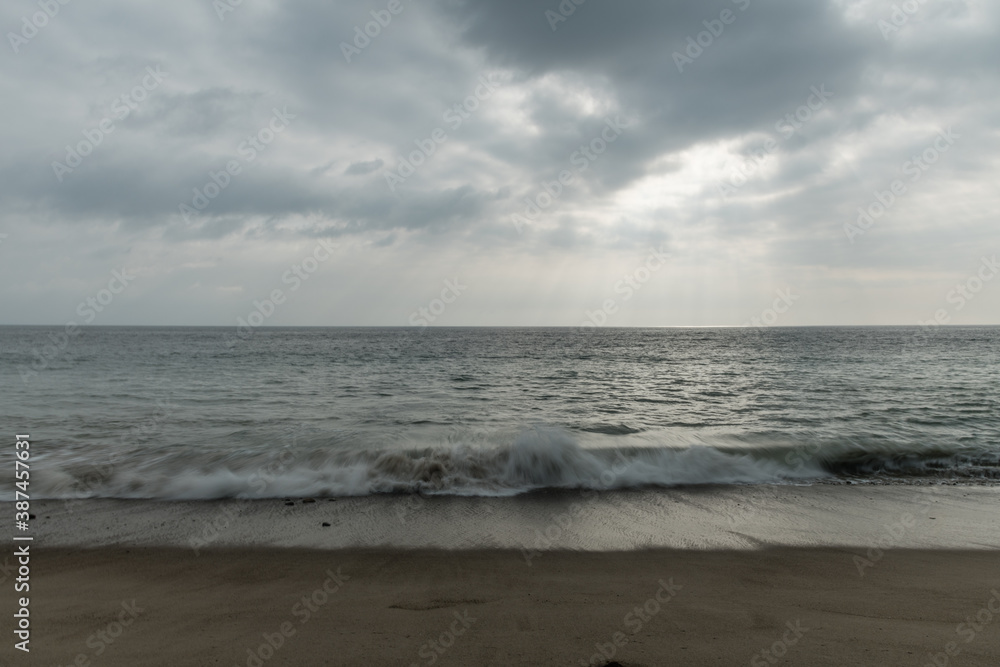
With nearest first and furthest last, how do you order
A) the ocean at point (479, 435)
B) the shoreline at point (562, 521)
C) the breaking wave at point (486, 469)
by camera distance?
the shoreline at point (562, 521), the breaking wave at point (486, 469), the ocean at point (479, 435)

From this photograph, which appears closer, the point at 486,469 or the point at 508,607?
the point at 508,607

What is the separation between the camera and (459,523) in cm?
773

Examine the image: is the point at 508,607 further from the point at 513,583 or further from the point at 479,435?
the point at 479,435

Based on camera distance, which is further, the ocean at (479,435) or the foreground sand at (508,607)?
the ocean at (479,435)

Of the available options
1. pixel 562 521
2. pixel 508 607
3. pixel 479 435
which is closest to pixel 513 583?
pixel 508 607

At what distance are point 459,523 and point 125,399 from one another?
18.9m

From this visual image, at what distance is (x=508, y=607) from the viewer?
4.95m

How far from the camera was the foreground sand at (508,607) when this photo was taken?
4.16m

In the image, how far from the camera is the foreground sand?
4.16 m

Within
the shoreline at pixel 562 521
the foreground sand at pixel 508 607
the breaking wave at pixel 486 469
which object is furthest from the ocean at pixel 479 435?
the foreground sand at pixel 508 607

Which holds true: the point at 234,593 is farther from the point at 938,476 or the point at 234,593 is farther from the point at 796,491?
the point at 938,476

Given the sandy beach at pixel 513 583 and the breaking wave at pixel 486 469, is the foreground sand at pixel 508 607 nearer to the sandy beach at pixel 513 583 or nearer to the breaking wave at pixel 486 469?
the sandy beach at pixel 513 583

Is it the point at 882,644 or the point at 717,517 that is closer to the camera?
the point at 882,644

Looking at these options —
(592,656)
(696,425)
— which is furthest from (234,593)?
(696,425)
